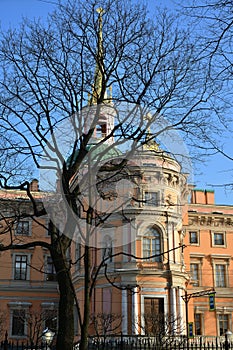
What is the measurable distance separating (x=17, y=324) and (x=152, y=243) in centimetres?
1251

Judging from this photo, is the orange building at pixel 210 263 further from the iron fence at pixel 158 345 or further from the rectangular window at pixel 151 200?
the iron fence at pixel 158 345

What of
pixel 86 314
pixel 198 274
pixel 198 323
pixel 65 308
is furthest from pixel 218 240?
pixel 86 314

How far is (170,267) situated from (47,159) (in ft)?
75.7

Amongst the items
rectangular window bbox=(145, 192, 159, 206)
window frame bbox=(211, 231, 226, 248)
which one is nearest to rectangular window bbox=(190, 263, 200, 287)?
window frame bbox=(211, 231, 226, 248)

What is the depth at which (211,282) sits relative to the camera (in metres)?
42.3

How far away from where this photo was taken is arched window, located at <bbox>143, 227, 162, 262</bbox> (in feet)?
111

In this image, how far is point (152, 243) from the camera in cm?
3444

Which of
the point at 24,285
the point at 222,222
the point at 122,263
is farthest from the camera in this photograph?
the point at 222,222

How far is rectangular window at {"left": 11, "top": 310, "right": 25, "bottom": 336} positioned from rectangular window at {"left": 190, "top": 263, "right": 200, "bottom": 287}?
13.5 m

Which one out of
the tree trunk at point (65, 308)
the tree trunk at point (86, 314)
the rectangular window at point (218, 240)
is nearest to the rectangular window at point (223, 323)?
the rectangular window at point (218, 240)

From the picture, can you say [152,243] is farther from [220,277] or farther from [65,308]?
[65,308]

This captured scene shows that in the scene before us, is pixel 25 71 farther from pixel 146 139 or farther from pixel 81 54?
pixel 146 139

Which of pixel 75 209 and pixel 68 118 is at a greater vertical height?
pixel 68 118

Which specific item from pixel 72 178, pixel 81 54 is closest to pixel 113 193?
pixel 72 178
